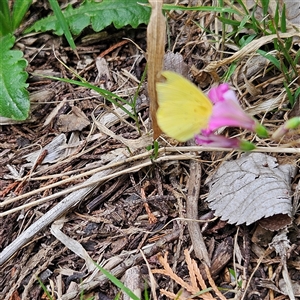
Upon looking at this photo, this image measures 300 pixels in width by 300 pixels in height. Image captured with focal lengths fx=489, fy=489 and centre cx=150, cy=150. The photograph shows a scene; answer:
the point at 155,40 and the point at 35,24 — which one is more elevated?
the point at 155,40

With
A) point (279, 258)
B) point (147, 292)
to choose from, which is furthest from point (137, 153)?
point (279, 258)

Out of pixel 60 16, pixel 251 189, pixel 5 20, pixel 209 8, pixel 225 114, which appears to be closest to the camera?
pixel 225 114

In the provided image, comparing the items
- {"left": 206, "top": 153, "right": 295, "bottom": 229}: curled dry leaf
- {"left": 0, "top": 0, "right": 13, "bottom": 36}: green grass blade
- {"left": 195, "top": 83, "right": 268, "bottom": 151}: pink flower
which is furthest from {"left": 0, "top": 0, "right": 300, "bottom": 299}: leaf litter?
{"left": 0, "top": 0, "right": 13, "bottom": 36}: green grass blade

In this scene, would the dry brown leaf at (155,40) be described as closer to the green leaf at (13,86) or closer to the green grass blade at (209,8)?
the green grass blade at (209,8)

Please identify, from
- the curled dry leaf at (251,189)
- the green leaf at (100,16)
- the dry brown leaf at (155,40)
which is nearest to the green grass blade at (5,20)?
the green leaf at (100,16)

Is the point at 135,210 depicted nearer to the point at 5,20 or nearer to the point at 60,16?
the point at 60,16

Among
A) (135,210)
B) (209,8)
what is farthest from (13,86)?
(209,8)

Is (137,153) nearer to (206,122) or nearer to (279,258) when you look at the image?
(279,258)
